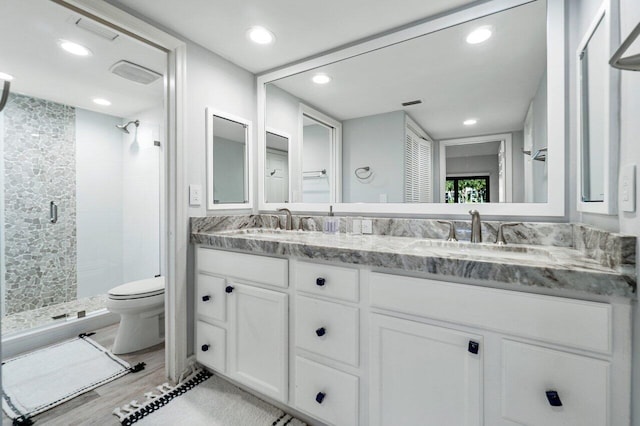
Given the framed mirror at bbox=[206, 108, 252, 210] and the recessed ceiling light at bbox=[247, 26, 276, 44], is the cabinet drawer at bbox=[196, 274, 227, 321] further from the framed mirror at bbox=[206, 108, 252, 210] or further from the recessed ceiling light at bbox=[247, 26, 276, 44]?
the recessed ceiling light at bbox=[247, 26, 276, 44]

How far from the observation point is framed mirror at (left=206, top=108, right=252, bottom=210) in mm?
1979

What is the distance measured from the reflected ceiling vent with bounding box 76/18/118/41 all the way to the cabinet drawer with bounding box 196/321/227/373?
1831 millimetres

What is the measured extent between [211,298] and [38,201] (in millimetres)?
2455

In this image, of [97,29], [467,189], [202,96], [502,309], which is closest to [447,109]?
[467,189]

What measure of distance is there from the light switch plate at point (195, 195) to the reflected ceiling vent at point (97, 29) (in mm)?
997

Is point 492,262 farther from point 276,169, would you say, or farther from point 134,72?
point 134,72

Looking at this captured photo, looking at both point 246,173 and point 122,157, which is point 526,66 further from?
point 122,157

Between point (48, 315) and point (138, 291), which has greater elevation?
point (138, 291)

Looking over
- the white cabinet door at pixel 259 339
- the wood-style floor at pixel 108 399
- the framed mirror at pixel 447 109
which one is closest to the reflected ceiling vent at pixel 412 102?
the framed mirror at pixel 447 109

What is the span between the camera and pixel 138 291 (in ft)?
7.04

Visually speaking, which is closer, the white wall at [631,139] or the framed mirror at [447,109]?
the white wall at [631,139]

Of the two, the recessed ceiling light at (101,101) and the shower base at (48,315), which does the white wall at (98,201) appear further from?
the recessed ceiling light at (101,101)

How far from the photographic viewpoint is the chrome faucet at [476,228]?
56.9 inches

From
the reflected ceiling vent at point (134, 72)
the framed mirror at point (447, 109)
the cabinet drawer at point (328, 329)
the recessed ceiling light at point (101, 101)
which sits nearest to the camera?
the cabinet drawer at point (328, 329)
